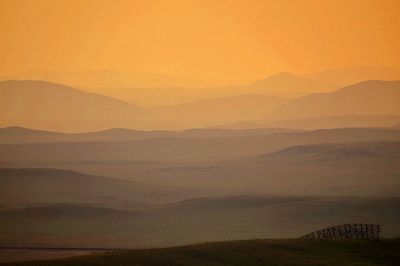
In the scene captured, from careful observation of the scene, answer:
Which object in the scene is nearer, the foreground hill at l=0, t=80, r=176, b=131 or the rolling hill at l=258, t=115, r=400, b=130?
the foreground hill at l=0, t=80, r=176, b=131

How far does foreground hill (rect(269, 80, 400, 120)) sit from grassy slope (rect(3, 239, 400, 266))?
185 ft

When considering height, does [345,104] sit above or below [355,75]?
below

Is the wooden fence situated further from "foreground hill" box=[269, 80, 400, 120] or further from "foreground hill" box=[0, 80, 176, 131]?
"foreground hill" box=[0, 80, 176, 131]

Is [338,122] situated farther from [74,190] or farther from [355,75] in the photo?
[74,190]

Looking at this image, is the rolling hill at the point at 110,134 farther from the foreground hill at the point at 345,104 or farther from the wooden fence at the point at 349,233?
the wooden fence at the point at 349,233

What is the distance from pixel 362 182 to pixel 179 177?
566 inches

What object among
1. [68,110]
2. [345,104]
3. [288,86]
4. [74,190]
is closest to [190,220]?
[74,190]

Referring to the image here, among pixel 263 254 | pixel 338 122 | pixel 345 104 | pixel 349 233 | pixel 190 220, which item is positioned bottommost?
pixel 263 254

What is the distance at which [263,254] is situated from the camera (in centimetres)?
3141

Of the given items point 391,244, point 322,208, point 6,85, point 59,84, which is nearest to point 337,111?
point 59,84

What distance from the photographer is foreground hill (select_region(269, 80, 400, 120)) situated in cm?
8938

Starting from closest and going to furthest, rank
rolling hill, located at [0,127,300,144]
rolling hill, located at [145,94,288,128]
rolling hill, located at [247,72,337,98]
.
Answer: rolling hill, located at [0,127,300,144]
rolling hill, located at [247,72,337,98]
rolling hill, located at [145,94,288,128]

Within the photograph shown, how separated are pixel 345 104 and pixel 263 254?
64857 mm

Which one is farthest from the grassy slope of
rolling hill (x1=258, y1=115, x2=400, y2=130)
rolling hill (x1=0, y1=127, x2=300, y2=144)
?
rolling hill (x1=258, y1=115, x2=400, y2=130)
